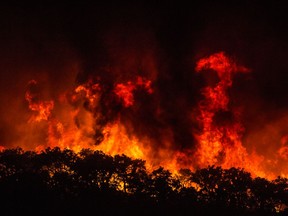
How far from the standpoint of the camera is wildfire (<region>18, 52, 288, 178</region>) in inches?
1141

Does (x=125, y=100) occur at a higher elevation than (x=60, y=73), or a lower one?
lower

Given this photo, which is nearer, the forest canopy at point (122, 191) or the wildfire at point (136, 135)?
the forest canopy at point (122, 191)

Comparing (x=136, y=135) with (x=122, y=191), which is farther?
(x=136, y=135)

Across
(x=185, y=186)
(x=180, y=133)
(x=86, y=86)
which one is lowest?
(x=185, y=186)

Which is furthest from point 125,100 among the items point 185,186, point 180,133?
point 185,186

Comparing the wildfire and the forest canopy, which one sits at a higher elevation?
the wildfire

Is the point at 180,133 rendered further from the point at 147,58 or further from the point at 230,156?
the point at 147,58

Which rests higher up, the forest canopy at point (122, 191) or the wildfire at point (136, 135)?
the wildfire at point (136, 135)

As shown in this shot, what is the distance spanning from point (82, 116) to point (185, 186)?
1463cm

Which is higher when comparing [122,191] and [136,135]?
[136,135]

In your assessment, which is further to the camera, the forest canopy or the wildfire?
the wildfire

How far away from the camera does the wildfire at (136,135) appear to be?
28969mm

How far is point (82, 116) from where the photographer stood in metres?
33.7

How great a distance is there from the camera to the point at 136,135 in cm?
3023
